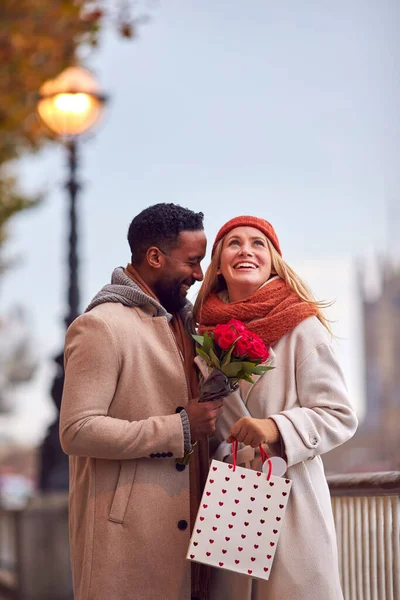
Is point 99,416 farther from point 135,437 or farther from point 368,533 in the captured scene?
point 368,533

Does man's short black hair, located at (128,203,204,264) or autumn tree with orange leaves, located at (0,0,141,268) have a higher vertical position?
autumn tree with orange leaves, located at (0,0,141,268)

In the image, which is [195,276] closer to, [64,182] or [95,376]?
[95,376]

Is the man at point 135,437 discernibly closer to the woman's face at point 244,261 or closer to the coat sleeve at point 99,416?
the coat sleeve at point 99,416

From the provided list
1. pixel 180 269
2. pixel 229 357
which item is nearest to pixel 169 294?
pixel 180 269

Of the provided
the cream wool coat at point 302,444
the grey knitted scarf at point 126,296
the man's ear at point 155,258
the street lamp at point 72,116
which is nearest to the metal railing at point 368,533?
the cream wool coat at point 302,444

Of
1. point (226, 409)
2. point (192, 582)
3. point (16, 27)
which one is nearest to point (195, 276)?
point (226, 409)

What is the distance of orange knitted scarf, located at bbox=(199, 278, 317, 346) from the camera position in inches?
134

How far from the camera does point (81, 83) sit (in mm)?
8094

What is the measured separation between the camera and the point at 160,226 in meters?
3.63

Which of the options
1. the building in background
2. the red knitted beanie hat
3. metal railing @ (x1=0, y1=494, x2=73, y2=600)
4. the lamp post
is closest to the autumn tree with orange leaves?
the lamp post

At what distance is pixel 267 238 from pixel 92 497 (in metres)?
1.18

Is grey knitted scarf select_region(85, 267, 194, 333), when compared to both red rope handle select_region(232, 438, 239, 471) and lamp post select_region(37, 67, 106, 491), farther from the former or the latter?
lamp post select_region(37, 67, 106, 491)

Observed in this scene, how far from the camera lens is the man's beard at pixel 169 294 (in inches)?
143

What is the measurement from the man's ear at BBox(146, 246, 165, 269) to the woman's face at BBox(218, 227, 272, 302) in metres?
0.24
